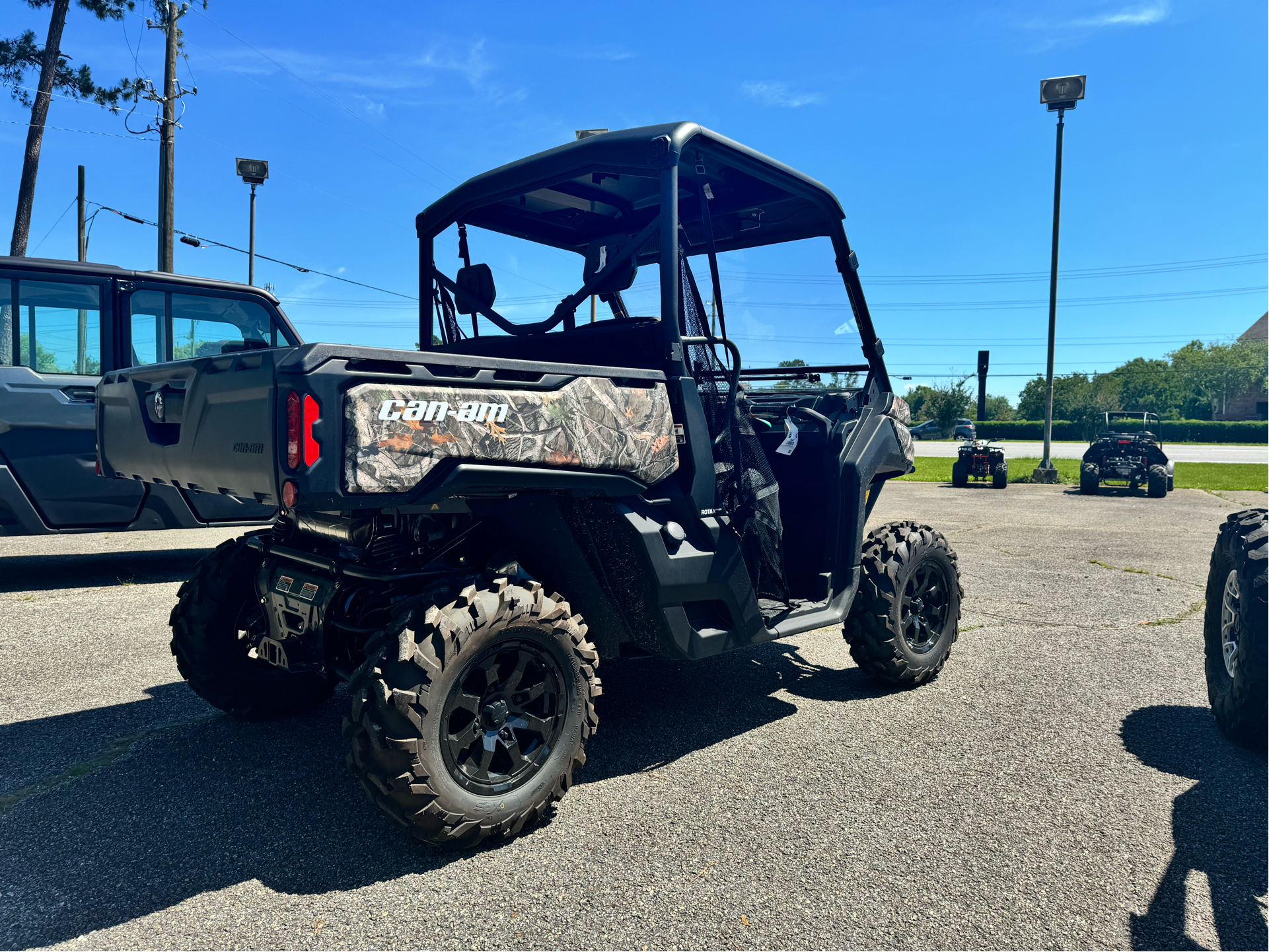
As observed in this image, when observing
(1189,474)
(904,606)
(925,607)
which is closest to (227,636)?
(904,606)

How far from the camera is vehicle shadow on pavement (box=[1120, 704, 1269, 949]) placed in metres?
2.41

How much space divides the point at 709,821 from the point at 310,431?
6.30 feet

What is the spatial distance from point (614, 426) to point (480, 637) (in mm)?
895

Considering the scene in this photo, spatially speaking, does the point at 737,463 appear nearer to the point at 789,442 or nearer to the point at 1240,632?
the point at 789,442

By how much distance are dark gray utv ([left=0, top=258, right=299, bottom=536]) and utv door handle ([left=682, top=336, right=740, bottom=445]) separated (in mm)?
4557

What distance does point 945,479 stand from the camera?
22.5 metres

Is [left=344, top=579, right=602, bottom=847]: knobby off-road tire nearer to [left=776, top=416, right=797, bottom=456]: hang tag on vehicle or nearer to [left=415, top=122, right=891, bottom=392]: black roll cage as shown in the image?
[left=415, top=122, right=891, bottom=392]: black roll cage

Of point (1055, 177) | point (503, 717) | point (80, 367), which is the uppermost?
point (1055, 177)

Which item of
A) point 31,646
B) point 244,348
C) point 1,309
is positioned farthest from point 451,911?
point 1,309

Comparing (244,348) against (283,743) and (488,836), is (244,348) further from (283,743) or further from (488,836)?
(488,836)

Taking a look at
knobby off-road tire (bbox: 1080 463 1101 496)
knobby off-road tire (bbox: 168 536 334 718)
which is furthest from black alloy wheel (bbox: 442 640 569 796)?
knobby off-road tire (bbox: 1080 463 1101 496)

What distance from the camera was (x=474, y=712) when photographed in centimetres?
282

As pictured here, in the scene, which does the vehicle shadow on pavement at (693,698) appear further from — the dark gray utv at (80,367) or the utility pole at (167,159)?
the utility pole at (167,159)

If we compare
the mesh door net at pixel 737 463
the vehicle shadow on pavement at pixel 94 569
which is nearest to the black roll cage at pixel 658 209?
the mesh door net at pixel 737 463
